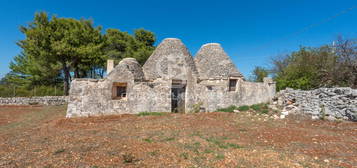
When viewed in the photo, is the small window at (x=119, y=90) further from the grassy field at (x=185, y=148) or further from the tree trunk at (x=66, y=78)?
the tree trunk at (x=66, y=78)

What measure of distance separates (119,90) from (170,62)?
4293 millimetres

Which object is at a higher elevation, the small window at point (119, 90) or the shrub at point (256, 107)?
the small window at point (119, 90)

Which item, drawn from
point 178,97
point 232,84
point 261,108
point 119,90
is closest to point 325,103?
point 261,108

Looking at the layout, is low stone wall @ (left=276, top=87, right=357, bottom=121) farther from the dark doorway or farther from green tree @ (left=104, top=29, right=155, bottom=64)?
green tree @ (left=104, top=29, right=155, bottom=64)

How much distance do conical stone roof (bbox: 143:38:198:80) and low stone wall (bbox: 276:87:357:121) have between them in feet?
23.4

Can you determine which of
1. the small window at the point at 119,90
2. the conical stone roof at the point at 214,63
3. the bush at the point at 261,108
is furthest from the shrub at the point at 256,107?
the small window at the point at 119,90

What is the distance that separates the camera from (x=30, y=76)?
22188 mm

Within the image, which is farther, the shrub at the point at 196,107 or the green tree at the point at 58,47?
the green tree at the point at 58,47

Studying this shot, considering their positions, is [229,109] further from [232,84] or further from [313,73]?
[313,73]

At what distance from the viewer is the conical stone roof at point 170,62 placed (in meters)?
11.7

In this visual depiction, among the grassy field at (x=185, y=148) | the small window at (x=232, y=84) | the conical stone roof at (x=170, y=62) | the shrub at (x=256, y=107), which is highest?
the conical stone roof at (x=170, y=62)

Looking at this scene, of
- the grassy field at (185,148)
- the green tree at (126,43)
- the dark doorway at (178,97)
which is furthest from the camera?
the green tree at (126,43)

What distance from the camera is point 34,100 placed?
17250 mm

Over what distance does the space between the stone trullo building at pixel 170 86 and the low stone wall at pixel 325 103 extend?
225cm
